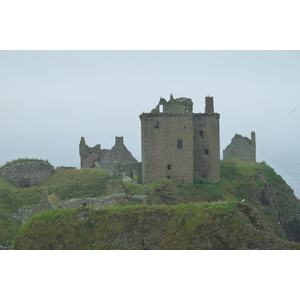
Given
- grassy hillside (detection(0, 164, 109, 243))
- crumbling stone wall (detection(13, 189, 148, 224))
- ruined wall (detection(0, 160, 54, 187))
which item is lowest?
crumbling stone wall (detection(13, 189, 148, 224))

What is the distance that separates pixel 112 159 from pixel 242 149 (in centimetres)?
1380

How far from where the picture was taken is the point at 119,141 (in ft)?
191

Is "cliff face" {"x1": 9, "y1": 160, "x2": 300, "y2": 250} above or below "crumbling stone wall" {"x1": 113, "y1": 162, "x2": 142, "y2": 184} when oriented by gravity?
below

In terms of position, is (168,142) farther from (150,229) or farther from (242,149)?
(150,229)

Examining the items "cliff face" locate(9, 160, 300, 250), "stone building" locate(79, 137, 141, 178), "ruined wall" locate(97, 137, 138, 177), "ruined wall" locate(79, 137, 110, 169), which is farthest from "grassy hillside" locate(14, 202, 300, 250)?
"ruined wall" locate(79, 137, 110, 169)

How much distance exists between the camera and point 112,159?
5759 cm

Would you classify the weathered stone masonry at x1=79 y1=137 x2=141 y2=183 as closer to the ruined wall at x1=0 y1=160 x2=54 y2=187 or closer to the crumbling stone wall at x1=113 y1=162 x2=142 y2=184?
the crumbling stone wall at x1=113 y1=162 x2=142 y2=184

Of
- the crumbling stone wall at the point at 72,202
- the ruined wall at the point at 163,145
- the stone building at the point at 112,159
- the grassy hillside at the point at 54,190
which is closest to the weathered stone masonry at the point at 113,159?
the stone building at the point at 112,159

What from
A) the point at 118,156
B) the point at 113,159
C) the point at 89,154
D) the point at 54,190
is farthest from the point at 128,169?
the point at 89,154

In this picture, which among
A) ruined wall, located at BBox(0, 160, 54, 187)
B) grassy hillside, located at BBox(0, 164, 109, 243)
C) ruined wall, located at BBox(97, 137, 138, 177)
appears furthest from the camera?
ruined wall, located at BBox(97, 137, 138, 177)

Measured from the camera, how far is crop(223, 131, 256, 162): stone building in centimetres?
6147

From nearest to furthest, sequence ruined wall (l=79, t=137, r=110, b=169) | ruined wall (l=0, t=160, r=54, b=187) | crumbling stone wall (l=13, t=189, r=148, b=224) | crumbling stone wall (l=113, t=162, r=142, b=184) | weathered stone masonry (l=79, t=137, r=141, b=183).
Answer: crumbling stone wall (l=13, t=189, r=148, b=224)
crumbling stone wall (l=113, t=162, r=142, b=184)
weathered stone masonry (l=79, t=137, r=141, b=183)
ruined wall (l=0, t=160, r=54, b=187)
ruined wall (l=79, t=137, r=110, b=169)

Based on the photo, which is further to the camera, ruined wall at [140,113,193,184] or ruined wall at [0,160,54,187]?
ruined wall at [0,160,54,187]

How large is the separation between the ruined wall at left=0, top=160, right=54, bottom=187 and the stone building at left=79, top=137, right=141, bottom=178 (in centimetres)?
595
